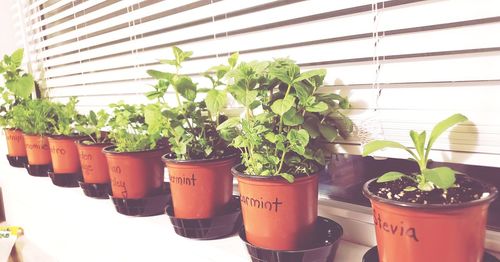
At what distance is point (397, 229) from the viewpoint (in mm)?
568

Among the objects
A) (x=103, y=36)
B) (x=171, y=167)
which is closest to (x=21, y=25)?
(x=103, y=36)

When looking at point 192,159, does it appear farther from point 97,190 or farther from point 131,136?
point 97,190

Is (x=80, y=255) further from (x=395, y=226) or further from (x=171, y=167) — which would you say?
(x=395, y=226)

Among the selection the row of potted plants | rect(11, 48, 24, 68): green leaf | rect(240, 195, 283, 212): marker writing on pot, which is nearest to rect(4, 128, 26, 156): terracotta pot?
rect(11, 48, 24, 68): green leaf

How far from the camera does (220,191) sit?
923 mm

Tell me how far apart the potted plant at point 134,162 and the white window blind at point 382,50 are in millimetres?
236

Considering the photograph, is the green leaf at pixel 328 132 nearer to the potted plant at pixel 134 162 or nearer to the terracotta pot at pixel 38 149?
the potted plant at pixel 134 162

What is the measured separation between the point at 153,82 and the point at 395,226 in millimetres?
1016

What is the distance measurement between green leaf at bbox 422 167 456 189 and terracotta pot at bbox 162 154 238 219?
0.48 m

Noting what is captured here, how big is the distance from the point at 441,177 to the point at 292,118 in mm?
275

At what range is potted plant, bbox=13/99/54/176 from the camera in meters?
1.61

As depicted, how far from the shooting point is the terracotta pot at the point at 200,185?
89cm

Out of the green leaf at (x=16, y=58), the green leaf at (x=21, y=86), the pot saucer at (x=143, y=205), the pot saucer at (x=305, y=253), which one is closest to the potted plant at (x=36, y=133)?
the green leaf at (x=21, y=86)

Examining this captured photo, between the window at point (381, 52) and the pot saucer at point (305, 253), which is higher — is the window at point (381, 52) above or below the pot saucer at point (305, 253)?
above
